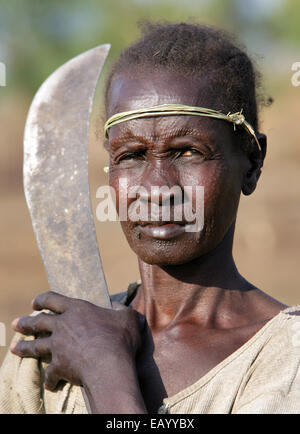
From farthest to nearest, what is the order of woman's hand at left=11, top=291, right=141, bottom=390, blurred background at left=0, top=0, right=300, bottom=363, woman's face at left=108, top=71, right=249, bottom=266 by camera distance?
blurred background at left=0, top=0, right=300, bottom=363 → woman's face at left=108, top=71, right=249, bottom=266 → woman's hand at left=11, top=291, right=141, bottom=390

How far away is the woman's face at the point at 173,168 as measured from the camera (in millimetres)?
2160

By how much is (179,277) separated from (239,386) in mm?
461

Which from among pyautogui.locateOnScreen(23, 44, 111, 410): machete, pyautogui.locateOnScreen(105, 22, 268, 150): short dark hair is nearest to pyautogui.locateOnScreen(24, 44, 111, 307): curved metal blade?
pyautogui.locateOnScreen(23, 44, 111, 410): machete

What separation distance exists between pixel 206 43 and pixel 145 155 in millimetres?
415

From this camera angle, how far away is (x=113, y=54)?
11070 mm

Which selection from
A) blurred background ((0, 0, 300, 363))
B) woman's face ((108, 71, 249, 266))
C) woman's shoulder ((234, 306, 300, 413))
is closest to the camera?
woman's shoulder ((234, 306, 300, 413))

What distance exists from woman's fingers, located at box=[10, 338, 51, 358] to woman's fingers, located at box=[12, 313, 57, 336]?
3cm

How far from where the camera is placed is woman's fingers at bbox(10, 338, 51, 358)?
86.3 inches

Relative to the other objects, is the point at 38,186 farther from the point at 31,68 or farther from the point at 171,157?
the point at 31,68

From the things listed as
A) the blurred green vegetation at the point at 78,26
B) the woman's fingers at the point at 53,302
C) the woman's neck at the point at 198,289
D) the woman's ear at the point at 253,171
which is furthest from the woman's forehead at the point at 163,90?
the blurred green vegetation at the point at 78,26

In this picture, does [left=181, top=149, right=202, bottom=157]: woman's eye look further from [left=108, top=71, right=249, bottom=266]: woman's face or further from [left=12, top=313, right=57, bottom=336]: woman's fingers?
[left=12, top=313, right=57, bottom=336]: woman's fingers

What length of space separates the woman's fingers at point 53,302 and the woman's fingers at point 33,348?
0.32 ft
